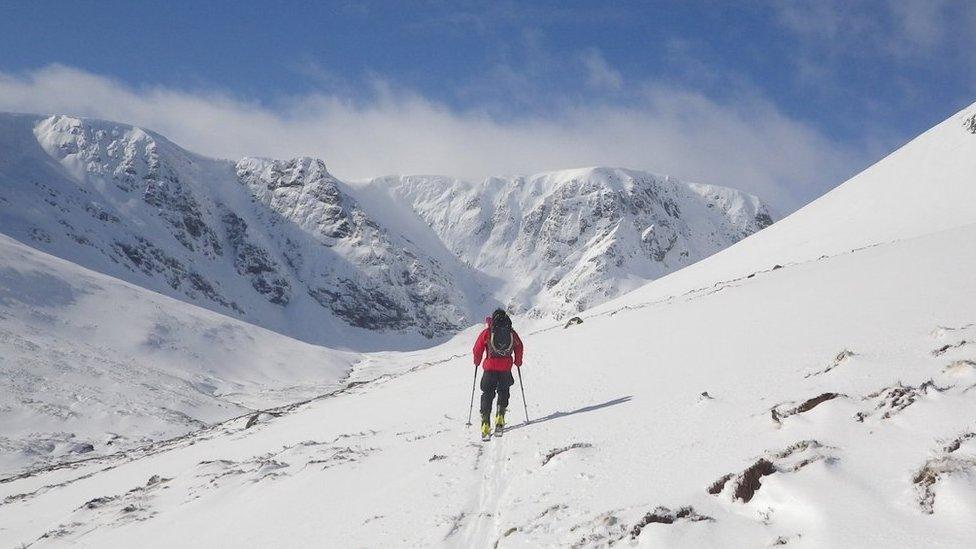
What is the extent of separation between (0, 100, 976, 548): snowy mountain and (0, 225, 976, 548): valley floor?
3 cm

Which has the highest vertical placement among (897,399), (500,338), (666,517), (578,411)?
(500,338)

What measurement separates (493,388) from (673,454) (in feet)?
17.1

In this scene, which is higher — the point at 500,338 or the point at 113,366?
the point at 113,366

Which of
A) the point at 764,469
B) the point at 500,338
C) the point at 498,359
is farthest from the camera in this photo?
the point at 500,338

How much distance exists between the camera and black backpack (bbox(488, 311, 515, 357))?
484 inches

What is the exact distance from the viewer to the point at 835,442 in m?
5.97

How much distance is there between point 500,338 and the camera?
1233 centimetres

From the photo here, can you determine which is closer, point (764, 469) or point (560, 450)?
point (764, 469)

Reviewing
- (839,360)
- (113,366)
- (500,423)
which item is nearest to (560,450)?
(500,423)

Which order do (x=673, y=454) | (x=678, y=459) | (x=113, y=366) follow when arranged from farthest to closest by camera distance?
1. (x=113, y=366)
2. (x=673, y=454)
3. (x=678, y=459)

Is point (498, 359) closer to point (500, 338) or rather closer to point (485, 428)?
point (500, 338)

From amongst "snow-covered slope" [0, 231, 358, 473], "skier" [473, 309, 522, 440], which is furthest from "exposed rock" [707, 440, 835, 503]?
→ "snow-covered slope" [0, 231, 358, 473]

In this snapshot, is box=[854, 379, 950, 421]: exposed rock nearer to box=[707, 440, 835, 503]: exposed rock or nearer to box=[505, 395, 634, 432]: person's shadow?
box=[707, 440, 835, 503]: exposed rock


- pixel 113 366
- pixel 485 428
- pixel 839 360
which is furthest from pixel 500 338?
pixel 113 366
